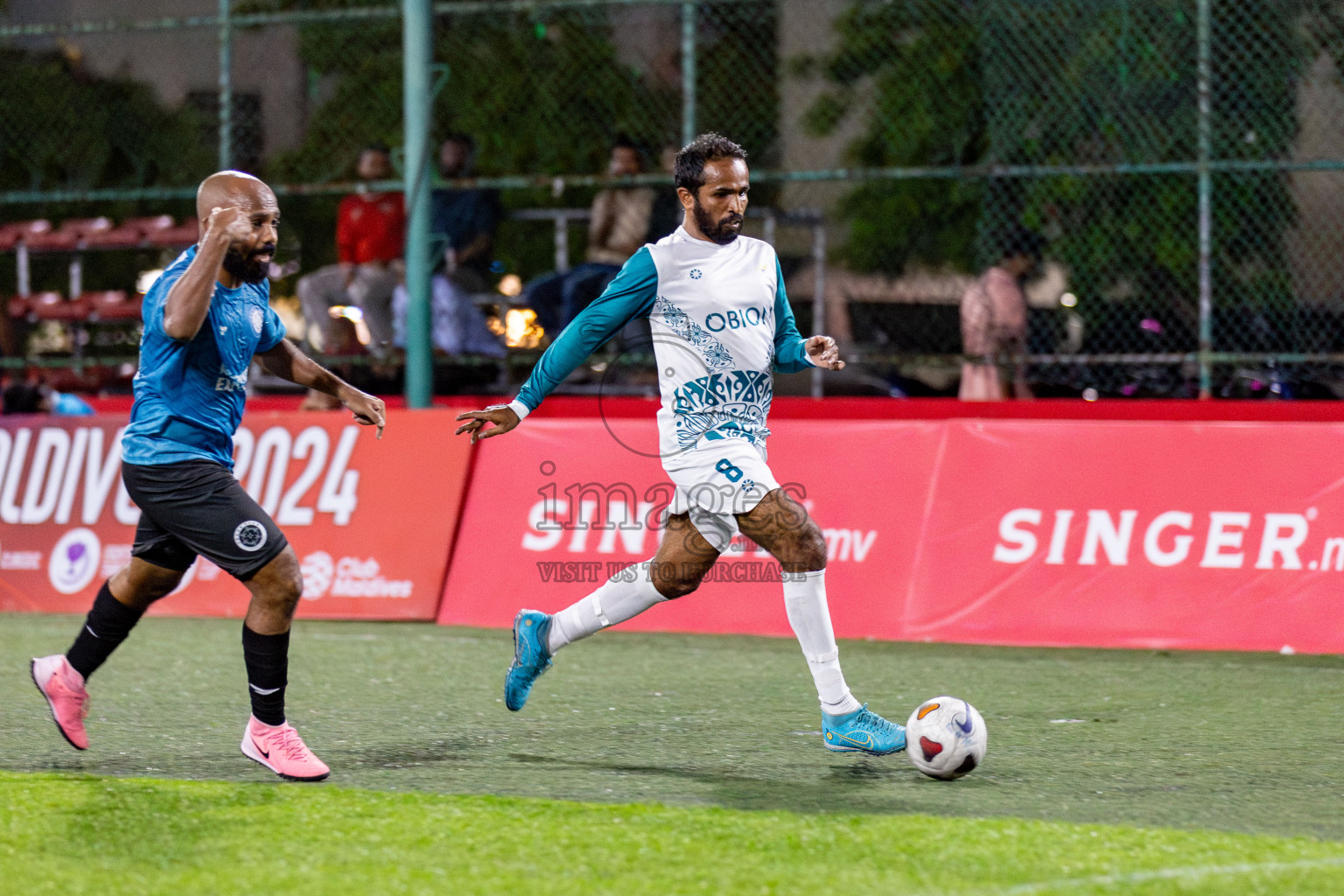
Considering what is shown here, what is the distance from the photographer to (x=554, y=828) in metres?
4.61

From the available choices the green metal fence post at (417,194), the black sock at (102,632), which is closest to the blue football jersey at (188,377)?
the black sock at (102,632)

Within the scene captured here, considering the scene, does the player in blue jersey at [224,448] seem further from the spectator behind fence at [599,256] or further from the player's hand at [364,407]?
the spectator behind fence at [599,256]

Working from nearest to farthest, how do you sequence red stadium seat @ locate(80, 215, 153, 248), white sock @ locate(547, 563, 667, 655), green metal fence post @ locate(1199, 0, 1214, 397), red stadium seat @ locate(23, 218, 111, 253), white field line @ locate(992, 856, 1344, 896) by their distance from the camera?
white field line @ locate(992, 856, 1344, 896) < white sock @ locate(547, 563, 667, 655) < green metal fence post @ locate(1199, 0, 1214, 397) < red stadium seat @ locate(80, 215, 153, 248) < red stadium seat @ locate(23, 218, 111, 253)

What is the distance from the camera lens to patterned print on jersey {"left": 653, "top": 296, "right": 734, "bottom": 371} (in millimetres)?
5754

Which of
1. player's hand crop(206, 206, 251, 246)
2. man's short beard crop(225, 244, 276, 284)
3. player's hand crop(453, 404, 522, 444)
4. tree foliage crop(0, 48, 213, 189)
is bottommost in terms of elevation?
player's hand crop(453, 404, 522, 444)

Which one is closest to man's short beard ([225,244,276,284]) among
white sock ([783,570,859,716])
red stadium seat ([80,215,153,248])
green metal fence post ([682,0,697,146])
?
white sock ([783,570,859,716])

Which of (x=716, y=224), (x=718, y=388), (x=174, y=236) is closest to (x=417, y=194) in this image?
(x=174, y=236)

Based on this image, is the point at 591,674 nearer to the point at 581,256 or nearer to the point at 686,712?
the point at 686,712

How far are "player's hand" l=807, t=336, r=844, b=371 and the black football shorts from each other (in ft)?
6.12

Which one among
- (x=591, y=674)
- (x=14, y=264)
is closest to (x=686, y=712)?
(x=591, y=674)

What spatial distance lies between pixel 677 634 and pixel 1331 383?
450 cm

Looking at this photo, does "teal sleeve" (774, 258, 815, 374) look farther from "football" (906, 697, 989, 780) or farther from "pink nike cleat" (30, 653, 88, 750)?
"pink nike cleat" (30, 653, 88, 750)

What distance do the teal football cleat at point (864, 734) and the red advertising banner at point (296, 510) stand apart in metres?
4.24

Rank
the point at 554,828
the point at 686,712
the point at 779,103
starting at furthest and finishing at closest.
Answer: the point at 779,103, the point at 686,712, the point at 554,828
